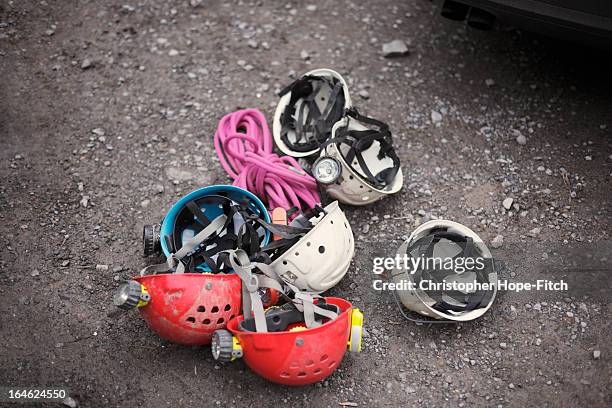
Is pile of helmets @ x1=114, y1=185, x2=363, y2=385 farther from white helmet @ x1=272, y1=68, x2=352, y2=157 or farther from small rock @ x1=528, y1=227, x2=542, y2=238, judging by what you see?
small rock @ x1=528, y1=227, x2=542, y2=238

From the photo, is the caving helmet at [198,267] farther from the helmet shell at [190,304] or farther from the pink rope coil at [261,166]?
the pink rope coil at [261,166]

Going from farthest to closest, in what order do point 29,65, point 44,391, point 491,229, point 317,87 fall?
point 29,65 → point 317,87 → point 491,229 → point 44,391

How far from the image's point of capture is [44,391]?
→ 2.98 metres

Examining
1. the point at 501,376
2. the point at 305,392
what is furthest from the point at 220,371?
the point at 501,376

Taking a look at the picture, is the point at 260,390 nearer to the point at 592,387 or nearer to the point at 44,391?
the point at 44,391

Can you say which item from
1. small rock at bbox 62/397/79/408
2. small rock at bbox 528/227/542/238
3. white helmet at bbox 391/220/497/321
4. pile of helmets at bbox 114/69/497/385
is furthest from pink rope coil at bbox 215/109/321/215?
small rock at bbox 62/397/79/408

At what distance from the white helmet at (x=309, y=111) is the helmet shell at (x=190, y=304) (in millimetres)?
1130

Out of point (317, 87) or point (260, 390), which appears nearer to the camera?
point (260, 390)

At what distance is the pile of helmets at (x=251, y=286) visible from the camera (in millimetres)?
2789

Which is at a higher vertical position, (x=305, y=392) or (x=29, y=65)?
(x=29, y=65)

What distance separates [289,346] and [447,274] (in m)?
1.11

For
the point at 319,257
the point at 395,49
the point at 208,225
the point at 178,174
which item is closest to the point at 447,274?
the point at 319,257

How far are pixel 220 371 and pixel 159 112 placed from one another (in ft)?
6.07

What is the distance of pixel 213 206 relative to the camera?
343cm
